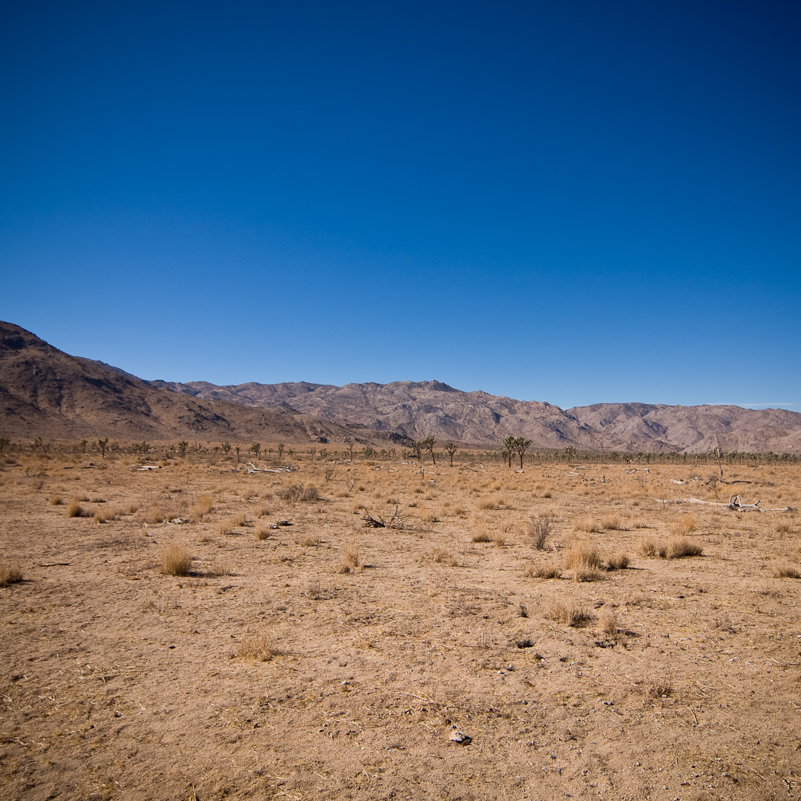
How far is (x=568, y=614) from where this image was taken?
7.31m

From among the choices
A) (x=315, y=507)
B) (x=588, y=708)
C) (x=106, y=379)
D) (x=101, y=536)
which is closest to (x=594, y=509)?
(x=315, y=507)

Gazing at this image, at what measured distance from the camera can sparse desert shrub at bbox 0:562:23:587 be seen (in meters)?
8.41

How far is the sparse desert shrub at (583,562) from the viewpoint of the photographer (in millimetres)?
9695

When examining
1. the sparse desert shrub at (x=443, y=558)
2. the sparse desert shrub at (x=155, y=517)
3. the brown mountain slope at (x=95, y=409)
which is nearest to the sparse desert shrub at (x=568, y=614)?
the sparse desert shrub at (x=443, y=558)

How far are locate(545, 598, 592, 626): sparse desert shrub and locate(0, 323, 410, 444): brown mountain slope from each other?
316 ft

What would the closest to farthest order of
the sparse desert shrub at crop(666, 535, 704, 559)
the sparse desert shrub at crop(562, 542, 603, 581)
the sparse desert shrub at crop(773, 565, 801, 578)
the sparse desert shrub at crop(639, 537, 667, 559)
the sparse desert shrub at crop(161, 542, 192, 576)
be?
the sparse desert shrub at crop(161, 542, 192, 576) < the sparse desert shrub at crop(562, 542, 603, 581) < the sparse desert shrub at crop(773, 565, 801, 578) < the sparse desert shrub at crop(666, 535, 704, 559) < the sparse desert shrub at crop(639, 537, 667, 559)

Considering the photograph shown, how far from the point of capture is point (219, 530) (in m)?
14.0

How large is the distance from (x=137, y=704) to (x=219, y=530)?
31.2ft

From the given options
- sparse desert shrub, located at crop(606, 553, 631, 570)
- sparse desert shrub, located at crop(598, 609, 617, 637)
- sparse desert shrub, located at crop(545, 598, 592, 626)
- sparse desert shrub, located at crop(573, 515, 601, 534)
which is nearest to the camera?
sparse desert shrub, located at crop(598, 609, 617, 637)

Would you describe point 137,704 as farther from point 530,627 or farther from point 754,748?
point 754,748

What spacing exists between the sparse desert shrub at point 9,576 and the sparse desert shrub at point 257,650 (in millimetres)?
5376

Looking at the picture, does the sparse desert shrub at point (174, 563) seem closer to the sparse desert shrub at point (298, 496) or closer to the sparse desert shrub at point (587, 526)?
the sparse desert shrub at point (298, 496)

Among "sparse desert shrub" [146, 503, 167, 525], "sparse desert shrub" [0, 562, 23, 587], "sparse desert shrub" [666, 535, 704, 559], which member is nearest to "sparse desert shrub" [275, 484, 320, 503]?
"sparse desert shrub" [146, 503, 167, 525]

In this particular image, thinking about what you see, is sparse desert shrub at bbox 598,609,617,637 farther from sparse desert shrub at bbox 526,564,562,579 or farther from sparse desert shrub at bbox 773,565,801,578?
sparse desert shrub at bbox 773,565,801,578
